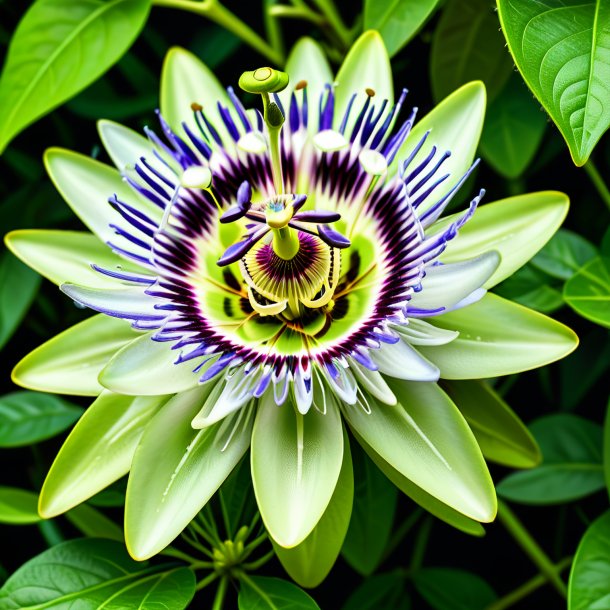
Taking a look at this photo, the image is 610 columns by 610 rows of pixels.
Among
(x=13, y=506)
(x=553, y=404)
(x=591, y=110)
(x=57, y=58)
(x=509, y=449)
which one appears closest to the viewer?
(x=591, y=110)

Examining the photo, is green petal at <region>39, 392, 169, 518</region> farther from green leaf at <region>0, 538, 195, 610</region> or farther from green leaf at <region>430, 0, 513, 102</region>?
green leaf at <region>430, 0, 513, 102</region>

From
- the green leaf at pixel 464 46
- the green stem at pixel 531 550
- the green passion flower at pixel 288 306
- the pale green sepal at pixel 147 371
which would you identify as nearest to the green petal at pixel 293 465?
the green passion flower at pixel 288 306

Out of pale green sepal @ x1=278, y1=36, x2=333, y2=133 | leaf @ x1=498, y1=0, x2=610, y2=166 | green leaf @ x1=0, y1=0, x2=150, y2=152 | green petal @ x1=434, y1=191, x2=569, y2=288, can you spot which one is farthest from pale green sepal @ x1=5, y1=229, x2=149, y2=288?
leaf @ x1=498, y1=0, x2=610, y2=166

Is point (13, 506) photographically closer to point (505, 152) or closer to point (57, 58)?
point (57, 58)

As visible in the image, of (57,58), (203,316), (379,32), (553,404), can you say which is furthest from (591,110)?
(57,58)

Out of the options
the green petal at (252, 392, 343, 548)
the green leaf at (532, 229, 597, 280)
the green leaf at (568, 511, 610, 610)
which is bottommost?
the green leaf at (568, 511, 610, 610)

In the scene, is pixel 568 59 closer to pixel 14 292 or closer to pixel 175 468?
pixel 175 468

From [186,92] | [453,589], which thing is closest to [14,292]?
[186,92]
